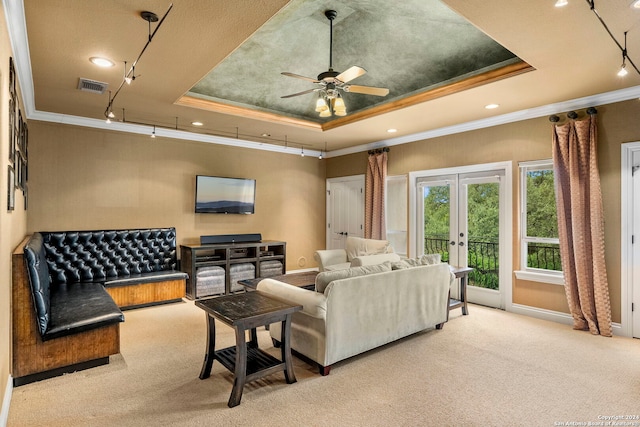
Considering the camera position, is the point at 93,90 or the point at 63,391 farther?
the point at 93,90

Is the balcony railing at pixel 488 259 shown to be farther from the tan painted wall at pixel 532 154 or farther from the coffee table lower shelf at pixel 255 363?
the coffee table lower shelf at pixel 255 363

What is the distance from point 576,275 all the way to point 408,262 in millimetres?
2097

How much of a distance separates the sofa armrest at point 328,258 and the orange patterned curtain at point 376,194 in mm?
960

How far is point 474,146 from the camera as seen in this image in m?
5.21

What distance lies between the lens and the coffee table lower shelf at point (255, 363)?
265cm

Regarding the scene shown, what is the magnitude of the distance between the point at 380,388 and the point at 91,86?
406 centimetres

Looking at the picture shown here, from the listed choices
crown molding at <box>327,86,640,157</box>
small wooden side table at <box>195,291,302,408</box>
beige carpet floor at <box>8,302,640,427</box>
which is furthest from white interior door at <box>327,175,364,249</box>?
small wooden side table at <box>195,291,302,408</box>

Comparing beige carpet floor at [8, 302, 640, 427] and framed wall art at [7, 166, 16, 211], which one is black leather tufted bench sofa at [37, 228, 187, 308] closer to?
beige carpet floor at [8, 302, 640, 427]

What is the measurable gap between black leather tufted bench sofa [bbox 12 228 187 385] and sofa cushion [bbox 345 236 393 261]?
8.67ft

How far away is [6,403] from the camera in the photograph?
238cm

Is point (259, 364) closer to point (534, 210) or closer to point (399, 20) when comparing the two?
point (399, 20)

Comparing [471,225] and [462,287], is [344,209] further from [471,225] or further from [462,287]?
[462,287]

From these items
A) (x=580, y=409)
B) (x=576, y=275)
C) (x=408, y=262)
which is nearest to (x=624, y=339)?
(x=576, y=275)

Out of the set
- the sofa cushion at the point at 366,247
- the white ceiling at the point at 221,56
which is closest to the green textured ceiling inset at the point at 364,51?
the white ceiling at the point at 221,56
